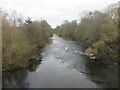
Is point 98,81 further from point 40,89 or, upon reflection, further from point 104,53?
point 104,53

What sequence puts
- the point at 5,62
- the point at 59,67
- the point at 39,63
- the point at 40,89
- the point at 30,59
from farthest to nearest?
the point at 30,59
the point at 39,63
the point at 59,67
the point at 5,62
the point at 40,89

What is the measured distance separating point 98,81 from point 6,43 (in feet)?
46.5

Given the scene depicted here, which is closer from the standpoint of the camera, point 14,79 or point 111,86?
point 111,86

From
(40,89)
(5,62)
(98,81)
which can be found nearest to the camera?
(40,89)

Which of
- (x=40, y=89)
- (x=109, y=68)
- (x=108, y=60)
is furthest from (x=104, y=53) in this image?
(x=40, y=89)

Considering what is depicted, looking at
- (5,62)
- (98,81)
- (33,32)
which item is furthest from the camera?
(33,32)

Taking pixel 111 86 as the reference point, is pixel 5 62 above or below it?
above

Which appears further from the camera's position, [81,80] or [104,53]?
[104,53]

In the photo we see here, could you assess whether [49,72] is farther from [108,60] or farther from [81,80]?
[108,60]

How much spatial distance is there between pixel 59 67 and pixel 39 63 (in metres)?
4.70

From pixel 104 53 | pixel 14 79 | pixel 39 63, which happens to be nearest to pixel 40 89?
pixel 14 79

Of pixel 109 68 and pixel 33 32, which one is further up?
pixel 33 32

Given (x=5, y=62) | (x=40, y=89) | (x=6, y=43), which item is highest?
(x=6, y=43)

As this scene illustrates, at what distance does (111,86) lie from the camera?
1880 centimetres
